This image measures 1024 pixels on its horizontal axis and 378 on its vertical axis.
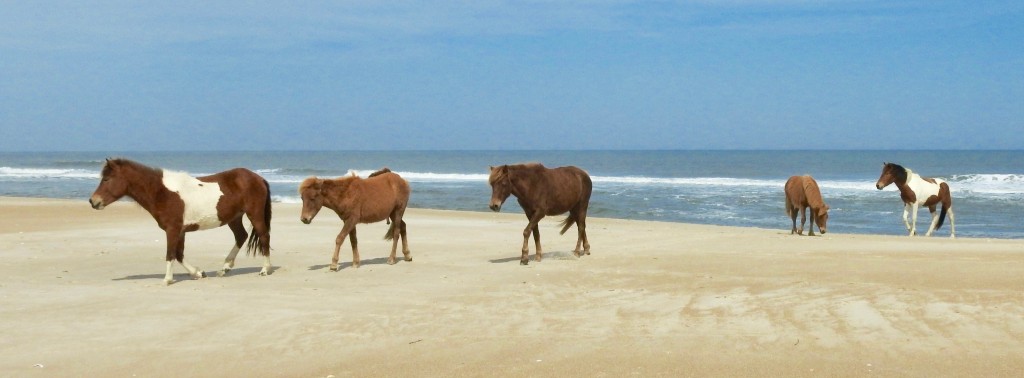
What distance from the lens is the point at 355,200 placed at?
12031mm

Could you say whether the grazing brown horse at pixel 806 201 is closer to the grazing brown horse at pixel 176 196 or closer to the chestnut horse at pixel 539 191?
the chestnut horse at pixel 539 191

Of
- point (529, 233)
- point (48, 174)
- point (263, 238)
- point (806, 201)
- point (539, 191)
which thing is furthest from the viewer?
point (48, 174)

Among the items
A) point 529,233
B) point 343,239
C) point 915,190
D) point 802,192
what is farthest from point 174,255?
point 915,190

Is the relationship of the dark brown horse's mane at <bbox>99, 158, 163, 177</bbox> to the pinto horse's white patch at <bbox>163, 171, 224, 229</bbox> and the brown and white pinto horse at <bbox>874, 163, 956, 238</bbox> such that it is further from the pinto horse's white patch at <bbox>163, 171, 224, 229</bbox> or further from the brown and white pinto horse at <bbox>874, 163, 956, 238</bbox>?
the brown and white pinto horse at <bbox>874, 163, 956, 238</bbox>

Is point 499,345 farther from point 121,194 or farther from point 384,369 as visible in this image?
point 121,194

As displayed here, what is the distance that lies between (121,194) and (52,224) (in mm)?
9544

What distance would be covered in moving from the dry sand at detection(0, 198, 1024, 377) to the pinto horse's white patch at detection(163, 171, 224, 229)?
0.69 m

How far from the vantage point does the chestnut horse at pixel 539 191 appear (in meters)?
12.1

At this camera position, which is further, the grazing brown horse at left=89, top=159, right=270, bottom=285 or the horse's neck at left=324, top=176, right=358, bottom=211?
the horse's neck at left=324, top=176, right=358, bottom=211

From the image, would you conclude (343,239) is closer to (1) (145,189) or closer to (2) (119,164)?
(1) (145,189)

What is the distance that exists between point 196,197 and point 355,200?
196 centimetres

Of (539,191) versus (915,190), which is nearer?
(539,191)

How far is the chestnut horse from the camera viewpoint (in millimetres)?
12141

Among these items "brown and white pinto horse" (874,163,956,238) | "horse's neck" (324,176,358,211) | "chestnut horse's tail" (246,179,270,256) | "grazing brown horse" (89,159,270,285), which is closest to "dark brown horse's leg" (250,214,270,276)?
"chestnut horse's tail" (246,179,270,256)
